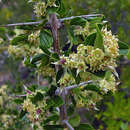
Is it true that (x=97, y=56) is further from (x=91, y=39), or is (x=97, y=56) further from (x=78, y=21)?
(x=78, y=21)

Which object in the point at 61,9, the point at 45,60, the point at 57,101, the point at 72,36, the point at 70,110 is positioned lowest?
the point at 70,110

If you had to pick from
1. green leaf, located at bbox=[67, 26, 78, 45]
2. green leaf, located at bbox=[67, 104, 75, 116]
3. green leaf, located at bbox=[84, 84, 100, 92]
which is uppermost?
green leaf, located at bbox=[67, 26, 78, 45]

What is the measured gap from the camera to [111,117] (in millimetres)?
2764

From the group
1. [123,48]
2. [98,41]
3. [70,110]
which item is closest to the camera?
[98,41]

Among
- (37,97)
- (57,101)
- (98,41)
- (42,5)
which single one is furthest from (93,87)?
(42,5)

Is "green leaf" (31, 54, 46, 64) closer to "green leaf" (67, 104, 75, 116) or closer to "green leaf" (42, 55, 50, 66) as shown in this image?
"green leaf" (42, 55, 50, 66)

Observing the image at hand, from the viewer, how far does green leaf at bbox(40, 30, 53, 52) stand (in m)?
1.00

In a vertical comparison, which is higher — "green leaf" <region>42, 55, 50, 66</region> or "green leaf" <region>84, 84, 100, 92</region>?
"green leaf" <region>42, 55, 50, 66</region>

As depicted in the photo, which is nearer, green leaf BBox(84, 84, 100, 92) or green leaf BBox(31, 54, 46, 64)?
green leaf BBox(31, 54, 46, 64)

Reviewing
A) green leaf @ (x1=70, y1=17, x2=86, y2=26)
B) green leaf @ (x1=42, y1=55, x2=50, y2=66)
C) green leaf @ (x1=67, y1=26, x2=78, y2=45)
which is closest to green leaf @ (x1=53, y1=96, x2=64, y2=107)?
green leaf @ (x1=42, y1=55, x2=50, y2=66)

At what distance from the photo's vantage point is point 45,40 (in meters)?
1.01

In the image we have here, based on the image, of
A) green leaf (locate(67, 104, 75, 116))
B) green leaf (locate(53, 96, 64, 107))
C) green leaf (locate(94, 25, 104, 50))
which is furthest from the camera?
green leaf (locate(67, 104, 75, 116))

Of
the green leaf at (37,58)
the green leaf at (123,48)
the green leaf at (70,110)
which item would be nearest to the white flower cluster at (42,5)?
the green leaf at (37,58)

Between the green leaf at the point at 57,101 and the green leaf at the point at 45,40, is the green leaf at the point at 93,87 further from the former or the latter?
the green leaf at the point at 45,40
